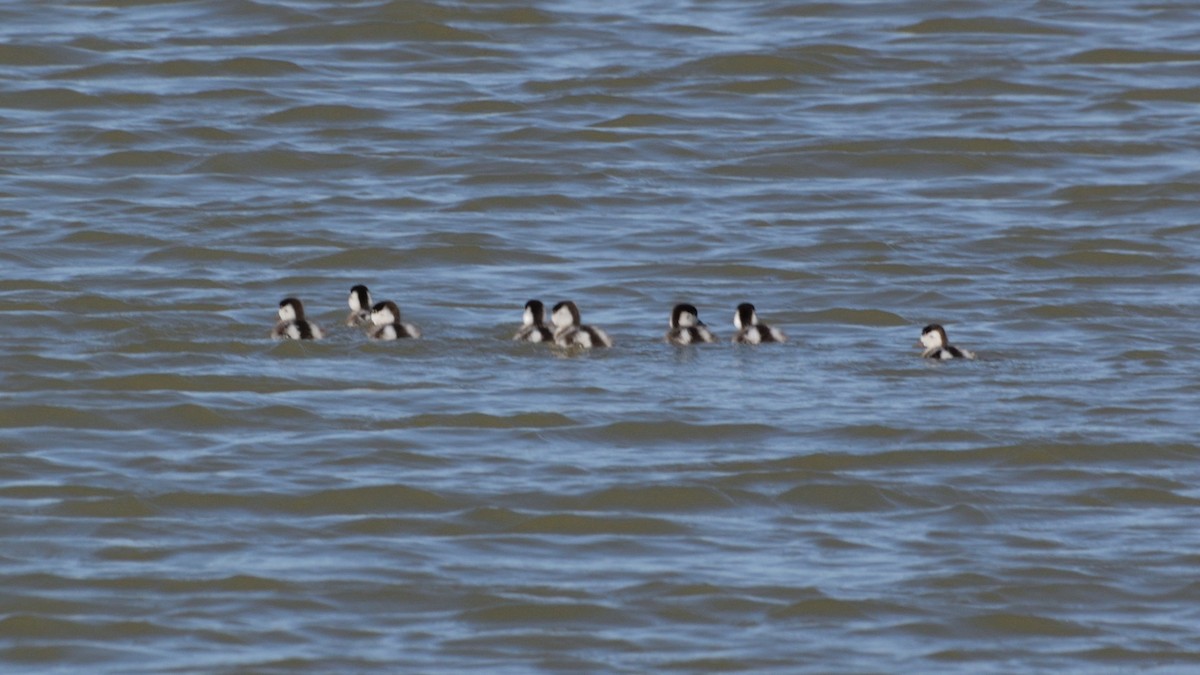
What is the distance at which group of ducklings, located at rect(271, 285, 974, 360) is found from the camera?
37.1ft

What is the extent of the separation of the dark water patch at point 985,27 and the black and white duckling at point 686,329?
858cm

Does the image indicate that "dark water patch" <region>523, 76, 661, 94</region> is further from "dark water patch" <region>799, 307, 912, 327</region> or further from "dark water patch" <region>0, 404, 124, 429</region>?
"dark water patch" <region>0, 404, 124, 429</region>

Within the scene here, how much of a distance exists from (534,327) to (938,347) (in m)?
1.93

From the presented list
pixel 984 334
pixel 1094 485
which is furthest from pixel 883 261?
pixel 1094 485

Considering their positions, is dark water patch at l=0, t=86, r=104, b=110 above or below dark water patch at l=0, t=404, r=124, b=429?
above

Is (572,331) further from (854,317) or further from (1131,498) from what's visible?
(1131,498)

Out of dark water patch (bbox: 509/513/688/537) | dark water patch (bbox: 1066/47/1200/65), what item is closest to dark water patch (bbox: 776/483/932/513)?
dark water patch (bbox: 509/513/688/537)

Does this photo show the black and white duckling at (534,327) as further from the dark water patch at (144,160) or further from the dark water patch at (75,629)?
the dark water patch at (144,160)

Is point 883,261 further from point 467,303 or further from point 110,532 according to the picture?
point 110,532

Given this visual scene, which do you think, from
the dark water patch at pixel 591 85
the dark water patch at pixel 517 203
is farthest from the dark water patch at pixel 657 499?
the dark water patch at pixel 591 85

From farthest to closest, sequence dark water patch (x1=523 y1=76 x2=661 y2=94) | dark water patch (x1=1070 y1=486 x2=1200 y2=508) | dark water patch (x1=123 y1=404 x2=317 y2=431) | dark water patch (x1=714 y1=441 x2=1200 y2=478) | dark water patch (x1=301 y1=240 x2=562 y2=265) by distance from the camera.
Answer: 1. dark water patch (x1=523 y1=76 x2=661 y2=94)
2. dark water patch (x1=301 y1=240 x2=562 y2=265)
3. dark water patch (x1=123 y1=404 x2=317 y2=431)
4. dark water patch (x1=714 y1=441 x2=1200 y2=478)
5. dark water patch (x1=1070 y1=486 x2=1200 y2=508)

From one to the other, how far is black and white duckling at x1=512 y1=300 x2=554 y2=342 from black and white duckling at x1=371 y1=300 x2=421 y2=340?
0.51 meters

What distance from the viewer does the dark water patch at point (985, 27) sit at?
775 inches

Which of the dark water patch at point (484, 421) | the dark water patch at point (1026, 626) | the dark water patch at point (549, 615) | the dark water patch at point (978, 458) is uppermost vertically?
the dark water patch at point (484, 421)
